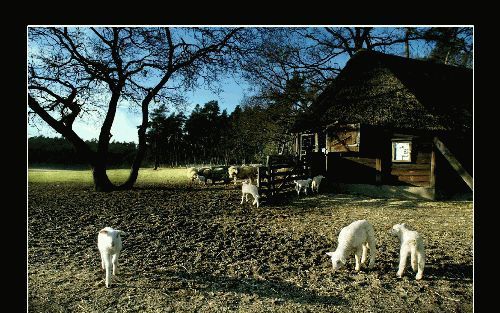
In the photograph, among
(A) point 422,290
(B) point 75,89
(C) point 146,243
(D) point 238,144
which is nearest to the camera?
(A) point 422,290

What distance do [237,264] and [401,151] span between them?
11.1 metres

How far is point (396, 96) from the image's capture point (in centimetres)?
1360

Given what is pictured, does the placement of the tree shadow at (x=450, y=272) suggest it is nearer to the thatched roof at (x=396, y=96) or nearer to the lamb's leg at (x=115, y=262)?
the lamb's leg at (x=115, y=262)

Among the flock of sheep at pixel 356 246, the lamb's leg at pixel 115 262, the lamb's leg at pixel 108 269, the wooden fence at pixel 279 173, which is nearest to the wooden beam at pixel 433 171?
the wooden fence at pixel 279 173

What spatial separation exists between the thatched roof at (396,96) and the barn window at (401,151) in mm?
1320

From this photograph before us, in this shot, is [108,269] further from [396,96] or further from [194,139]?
[194,139]

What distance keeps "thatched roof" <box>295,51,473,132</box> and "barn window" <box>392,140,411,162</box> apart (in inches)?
52.0

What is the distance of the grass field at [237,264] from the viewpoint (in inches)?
157

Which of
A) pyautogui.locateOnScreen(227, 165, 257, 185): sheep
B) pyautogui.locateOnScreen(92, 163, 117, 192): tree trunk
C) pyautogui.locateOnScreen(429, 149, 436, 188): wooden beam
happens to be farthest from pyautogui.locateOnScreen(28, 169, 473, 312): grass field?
pyautogui.locateOnScreen(227, 165, 257, 185): sheep

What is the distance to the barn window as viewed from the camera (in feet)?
43.6

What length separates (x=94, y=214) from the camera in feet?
32.0
